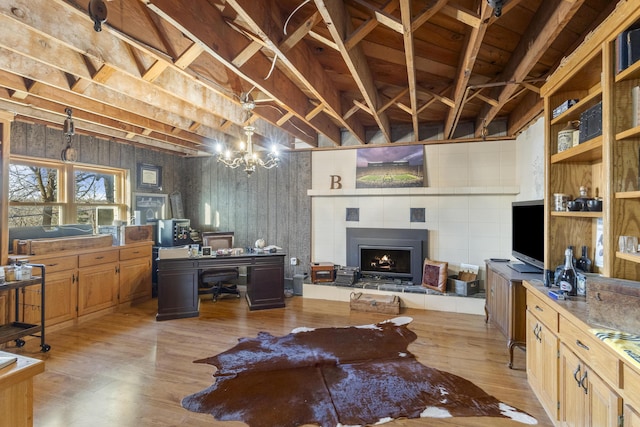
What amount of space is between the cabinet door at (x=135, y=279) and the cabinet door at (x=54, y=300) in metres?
0.69

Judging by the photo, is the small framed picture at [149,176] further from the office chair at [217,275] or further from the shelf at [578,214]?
the shelf at [578,214]

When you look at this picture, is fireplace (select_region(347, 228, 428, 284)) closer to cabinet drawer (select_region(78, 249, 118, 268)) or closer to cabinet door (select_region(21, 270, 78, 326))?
cabinet drawer (select_region(78, 249, 118, 268))

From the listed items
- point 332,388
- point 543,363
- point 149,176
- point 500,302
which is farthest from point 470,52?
point 149,176

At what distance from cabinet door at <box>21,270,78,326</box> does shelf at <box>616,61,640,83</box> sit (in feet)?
17.4

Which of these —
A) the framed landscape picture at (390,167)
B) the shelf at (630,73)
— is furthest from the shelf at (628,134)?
the framed landscape picture at (390,167)

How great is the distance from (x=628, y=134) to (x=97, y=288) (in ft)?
17.8

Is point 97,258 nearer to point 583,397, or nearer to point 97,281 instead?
point 97,281

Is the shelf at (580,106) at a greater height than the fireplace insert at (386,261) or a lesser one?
greater

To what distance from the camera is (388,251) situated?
5.12 meters

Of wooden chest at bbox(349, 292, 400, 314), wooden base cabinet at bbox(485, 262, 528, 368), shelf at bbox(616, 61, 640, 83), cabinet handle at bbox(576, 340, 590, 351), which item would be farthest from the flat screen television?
wooden chest at bbox(349, 292, 400, 314)

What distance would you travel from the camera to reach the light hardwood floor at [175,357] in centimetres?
223

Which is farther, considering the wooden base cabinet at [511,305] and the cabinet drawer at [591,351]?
the wooden base cabinet at [511,305]

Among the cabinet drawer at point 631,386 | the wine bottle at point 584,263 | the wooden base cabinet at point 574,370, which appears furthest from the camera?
the wine bottle at point 584,263

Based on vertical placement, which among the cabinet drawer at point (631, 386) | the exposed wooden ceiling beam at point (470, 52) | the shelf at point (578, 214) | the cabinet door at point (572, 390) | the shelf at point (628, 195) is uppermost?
the exposed wooden ceiling beam at point (470, 52)
